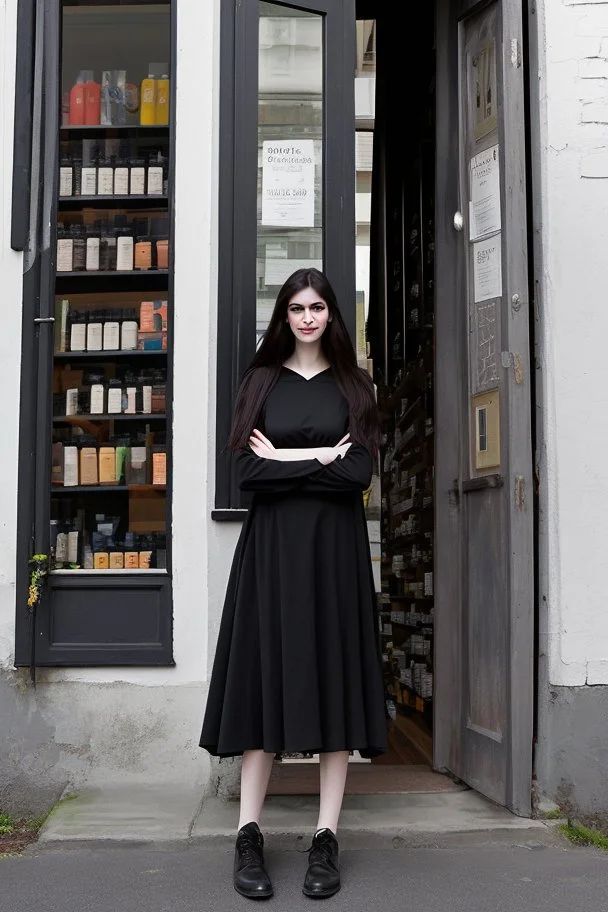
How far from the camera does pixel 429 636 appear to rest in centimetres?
571

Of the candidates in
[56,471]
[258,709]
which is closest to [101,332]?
[56,471]

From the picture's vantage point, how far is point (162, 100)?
15.5 ft

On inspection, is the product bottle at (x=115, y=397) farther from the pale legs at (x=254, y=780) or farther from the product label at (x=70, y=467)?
the pale legs at (x=254, y=780)

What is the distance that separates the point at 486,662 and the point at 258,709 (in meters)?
1.22

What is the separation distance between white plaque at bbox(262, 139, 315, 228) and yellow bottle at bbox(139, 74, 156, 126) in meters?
0.63

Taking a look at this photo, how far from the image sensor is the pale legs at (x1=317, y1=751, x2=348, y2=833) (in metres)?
3.43

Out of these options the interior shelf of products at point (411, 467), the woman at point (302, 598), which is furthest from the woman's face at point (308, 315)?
the interior shelf of products at point (411, 467)

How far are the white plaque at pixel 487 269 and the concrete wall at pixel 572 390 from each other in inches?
6.3

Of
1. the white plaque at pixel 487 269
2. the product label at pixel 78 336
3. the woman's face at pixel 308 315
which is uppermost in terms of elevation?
the white plaque at pixel 487 269

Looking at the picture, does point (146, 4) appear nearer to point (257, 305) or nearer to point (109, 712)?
point (257, 305)

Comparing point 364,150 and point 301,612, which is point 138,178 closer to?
point 301,612

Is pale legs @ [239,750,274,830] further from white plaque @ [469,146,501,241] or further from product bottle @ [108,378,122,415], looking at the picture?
white plaque @ [469,146,501,241]

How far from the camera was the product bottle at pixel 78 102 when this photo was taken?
4738 mm

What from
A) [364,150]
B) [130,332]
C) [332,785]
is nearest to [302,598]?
[332,785]
